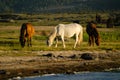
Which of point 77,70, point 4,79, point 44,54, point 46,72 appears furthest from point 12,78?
point 44,54

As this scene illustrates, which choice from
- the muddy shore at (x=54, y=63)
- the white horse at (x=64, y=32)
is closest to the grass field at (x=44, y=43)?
the white horse at (x=64, y=32)

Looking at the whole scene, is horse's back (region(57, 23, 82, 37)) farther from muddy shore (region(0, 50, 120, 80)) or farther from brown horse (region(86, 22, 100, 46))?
muddy shore (region(0, 50, 120, 80))

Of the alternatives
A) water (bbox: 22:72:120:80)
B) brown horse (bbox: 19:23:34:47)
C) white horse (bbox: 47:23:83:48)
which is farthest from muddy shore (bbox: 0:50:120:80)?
brown horse (bbox: 19:23:34:47)

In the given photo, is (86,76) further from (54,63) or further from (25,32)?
(25,32)

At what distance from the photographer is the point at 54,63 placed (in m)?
27.9

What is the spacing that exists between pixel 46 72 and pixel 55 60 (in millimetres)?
3961

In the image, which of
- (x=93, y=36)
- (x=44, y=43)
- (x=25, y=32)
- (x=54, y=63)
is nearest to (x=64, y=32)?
(x=25, y=32)

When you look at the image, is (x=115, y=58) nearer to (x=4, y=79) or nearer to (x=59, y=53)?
(x=59, y=53)

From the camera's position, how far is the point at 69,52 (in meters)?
33.2

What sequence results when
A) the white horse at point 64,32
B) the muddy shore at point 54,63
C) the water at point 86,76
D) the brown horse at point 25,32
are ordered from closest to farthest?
1. the water at point 86,76
2. the muddy shore at point 54,63
3. the white horse at point 64,32
4. the brown horse at point 25,32

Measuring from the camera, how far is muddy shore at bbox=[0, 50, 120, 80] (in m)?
24.8

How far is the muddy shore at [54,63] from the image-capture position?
24.8 meters

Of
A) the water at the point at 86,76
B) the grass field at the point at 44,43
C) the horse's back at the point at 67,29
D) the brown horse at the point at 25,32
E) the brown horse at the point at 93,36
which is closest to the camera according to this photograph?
the water at the point at 86,76

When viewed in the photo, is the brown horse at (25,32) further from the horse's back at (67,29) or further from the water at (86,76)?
the water at (86,76)
